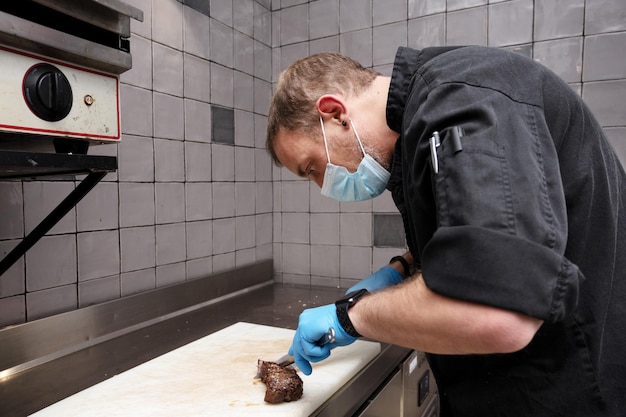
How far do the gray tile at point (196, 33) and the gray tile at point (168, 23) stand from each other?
33 mm

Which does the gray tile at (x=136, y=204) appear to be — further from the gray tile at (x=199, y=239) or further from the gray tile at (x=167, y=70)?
the gray tile at (x=167, y=70)

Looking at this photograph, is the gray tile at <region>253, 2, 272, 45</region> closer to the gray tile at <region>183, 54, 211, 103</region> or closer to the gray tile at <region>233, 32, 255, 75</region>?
the gray tile at <region>233, 32, 255, 75</region>

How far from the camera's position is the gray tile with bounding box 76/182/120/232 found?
4.32ft

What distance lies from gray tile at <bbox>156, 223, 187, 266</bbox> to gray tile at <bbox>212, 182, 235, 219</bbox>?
0.21m

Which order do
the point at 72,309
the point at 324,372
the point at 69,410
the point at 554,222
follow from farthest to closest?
the point at 72,309 < the point at 324,372 < the point at 69,410 < the point at 554,222

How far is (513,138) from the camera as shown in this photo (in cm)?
59

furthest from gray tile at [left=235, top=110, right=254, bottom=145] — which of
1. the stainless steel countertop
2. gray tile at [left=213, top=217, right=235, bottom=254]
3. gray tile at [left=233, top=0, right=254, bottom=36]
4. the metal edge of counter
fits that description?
the stainless steel countertop

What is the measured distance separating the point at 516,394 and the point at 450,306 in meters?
0.34

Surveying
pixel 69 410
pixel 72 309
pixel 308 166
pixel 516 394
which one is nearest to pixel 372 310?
pixel 516 394

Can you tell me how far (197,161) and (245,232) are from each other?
0.45 meters

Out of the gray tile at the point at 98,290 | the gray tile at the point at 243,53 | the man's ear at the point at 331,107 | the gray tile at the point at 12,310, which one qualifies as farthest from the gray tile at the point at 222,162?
the man's ear at the point at 331,107

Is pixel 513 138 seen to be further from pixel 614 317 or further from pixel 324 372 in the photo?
pixel 324 372

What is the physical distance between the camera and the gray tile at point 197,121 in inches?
67.0

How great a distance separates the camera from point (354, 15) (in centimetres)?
201
